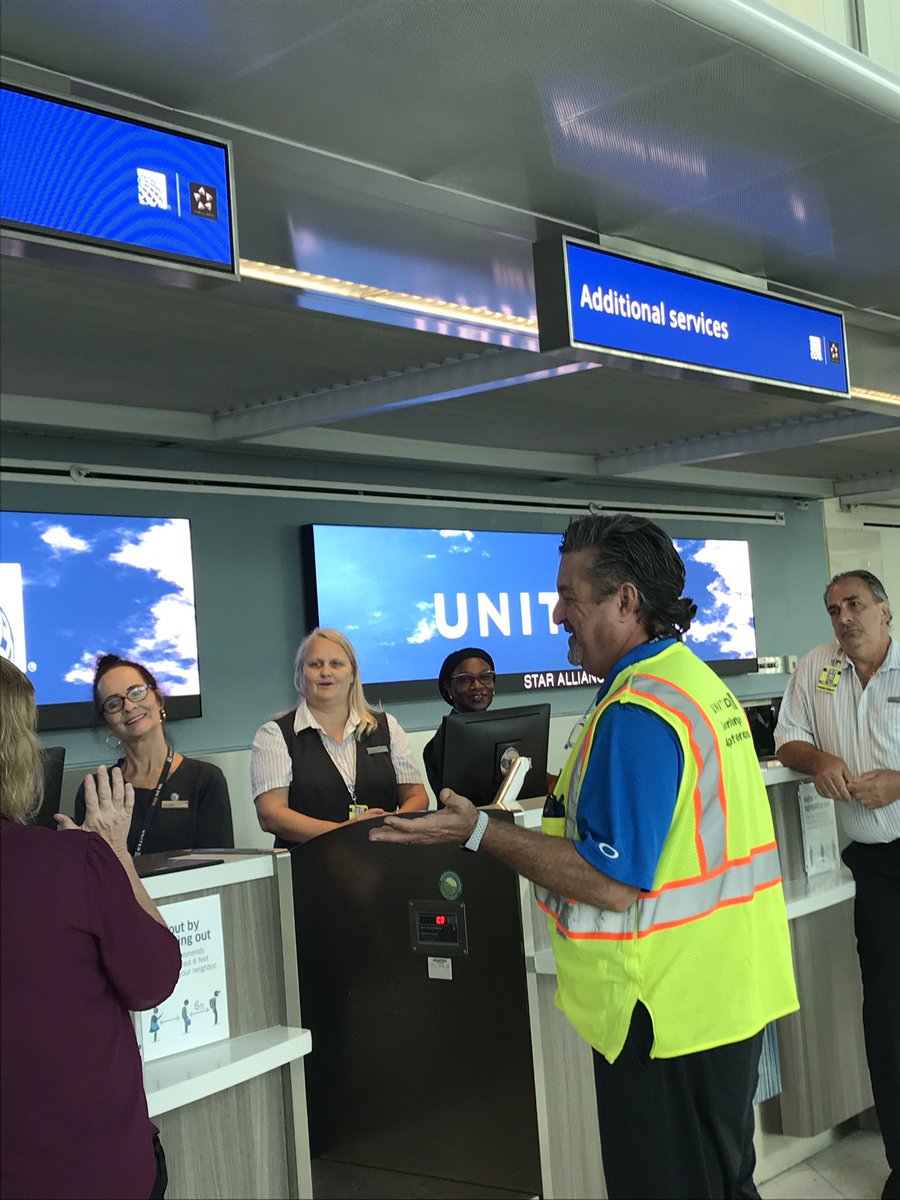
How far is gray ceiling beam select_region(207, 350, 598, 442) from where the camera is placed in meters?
5.43

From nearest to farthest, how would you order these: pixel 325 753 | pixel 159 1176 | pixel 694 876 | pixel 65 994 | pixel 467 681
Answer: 1. pixel 65 994
2. pixel 159 1176
3. pixel 694 876
4. pixel 325 753
5. pixel 467 681

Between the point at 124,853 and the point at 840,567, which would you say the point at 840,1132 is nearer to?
the point at 124,853

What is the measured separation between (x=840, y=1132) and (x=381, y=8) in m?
3.60

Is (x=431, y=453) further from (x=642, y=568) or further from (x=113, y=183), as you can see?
(x=642, y=568)

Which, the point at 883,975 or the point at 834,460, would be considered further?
the point at 834,460

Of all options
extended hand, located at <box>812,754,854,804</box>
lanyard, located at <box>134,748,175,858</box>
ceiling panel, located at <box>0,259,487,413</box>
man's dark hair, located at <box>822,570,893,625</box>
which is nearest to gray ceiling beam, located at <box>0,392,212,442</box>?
ceiling panel, located at <box>0,259,487,413</box>

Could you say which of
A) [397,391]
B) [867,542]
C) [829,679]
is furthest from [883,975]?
[867,542]

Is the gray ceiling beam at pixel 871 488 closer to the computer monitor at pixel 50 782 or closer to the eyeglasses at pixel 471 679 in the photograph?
the eyeglasses at pixel 471 679

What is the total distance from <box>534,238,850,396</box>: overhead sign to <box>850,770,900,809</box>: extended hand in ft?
4.10

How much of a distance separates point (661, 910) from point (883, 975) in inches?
74.8

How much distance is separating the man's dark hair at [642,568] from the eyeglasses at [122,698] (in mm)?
1875

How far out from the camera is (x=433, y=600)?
8.07m

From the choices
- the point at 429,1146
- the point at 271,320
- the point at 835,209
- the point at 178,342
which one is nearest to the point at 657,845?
the point at 429,1146

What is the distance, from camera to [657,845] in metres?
2.05
